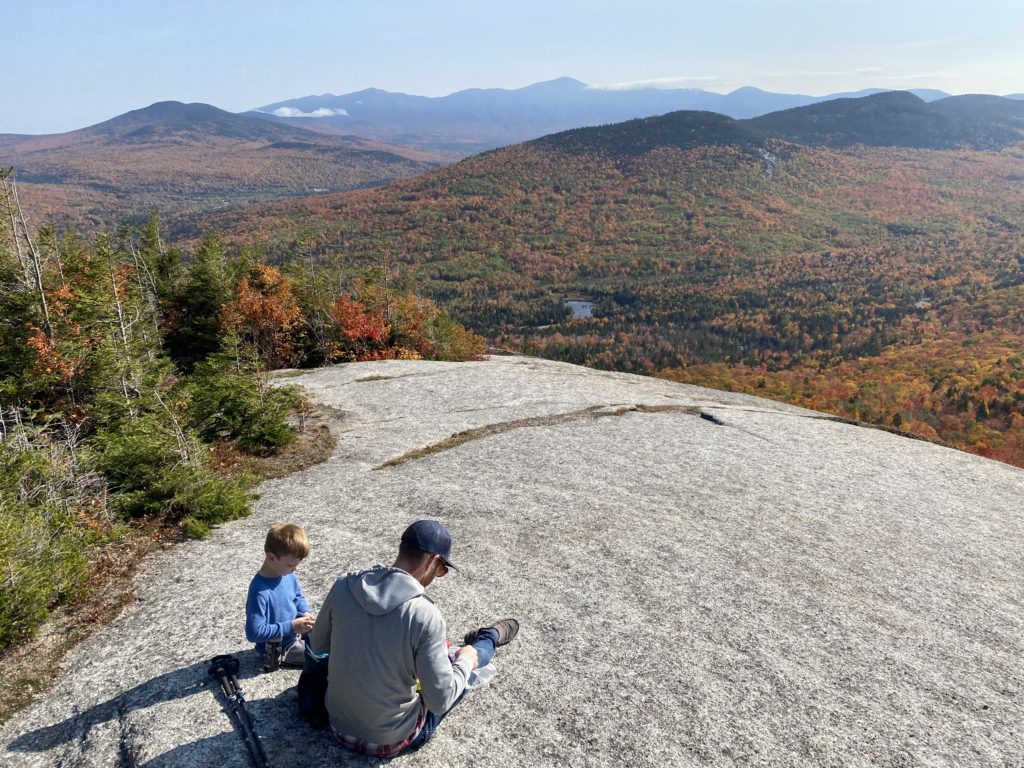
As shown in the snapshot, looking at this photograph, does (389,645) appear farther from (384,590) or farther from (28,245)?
(28,245)

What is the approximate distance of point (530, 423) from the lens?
18.3m

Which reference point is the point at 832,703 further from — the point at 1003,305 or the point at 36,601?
the point at 1003,305

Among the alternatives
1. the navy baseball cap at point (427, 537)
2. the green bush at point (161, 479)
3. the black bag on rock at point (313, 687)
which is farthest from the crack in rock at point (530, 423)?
the navy baseball cap at point (427, 537)

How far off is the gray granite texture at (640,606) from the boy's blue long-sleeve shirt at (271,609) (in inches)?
28.2

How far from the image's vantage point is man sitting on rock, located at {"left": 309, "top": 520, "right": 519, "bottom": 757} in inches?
190

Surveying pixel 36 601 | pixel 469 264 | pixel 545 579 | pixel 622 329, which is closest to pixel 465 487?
pixel 545 579

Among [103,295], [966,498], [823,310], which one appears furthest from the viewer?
[823,310]

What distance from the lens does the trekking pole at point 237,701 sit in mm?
5746

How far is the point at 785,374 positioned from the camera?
92.9 meters

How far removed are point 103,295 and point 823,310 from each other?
152028 mm

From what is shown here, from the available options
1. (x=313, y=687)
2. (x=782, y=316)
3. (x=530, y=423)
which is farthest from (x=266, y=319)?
(x=782, y=316)

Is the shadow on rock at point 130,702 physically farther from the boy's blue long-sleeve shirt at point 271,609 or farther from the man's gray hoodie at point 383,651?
the man's gray hoodie at point 383,651

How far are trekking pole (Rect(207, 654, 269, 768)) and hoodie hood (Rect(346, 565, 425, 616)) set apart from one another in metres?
2.27

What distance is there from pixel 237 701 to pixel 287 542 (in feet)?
5.99
